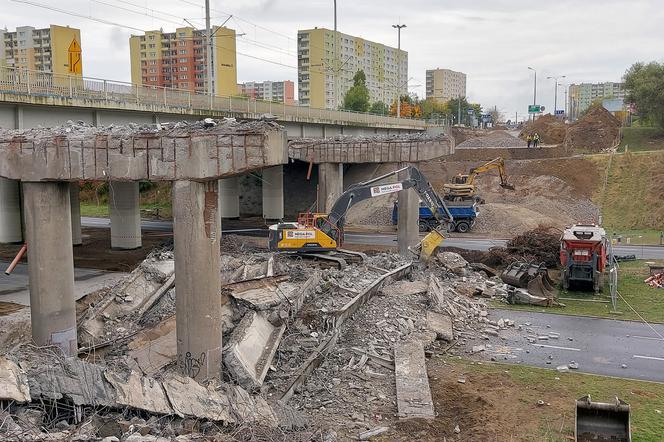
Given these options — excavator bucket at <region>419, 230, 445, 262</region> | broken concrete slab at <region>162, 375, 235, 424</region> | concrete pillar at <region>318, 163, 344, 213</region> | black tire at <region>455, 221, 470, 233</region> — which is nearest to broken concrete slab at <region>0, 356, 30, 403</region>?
broken concrete slab at <region>162, 375, 235, 424</region>

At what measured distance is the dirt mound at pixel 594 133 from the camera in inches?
2571

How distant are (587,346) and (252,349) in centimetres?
932

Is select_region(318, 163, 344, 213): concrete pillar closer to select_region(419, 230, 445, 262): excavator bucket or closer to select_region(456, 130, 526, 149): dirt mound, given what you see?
select_region(419, 230, 445, 262): excavator bucket

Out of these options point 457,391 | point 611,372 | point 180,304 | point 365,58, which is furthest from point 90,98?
point 365,58

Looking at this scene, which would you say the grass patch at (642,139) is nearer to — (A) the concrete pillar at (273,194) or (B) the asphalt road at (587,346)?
(A) the concrete pillar at (273,194)

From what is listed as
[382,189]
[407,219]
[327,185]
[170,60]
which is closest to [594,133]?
[327,185]

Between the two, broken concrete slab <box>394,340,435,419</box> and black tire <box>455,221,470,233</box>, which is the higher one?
black tire <box>455,221,470,233</box>

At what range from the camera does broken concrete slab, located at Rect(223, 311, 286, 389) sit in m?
12.7

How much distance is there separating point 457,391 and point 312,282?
5754 mm

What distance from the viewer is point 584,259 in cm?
2214

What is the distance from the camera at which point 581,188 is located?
48.2 meters

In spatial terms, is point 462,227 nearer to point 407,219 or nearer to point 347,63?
point 407,219

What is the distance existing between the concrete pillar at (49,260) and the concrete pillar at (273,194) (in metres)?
31.4

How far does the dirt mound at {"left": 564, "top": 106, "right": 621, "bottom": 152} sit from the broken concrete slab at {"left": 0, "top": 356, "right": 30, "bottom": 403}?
2477 inches
